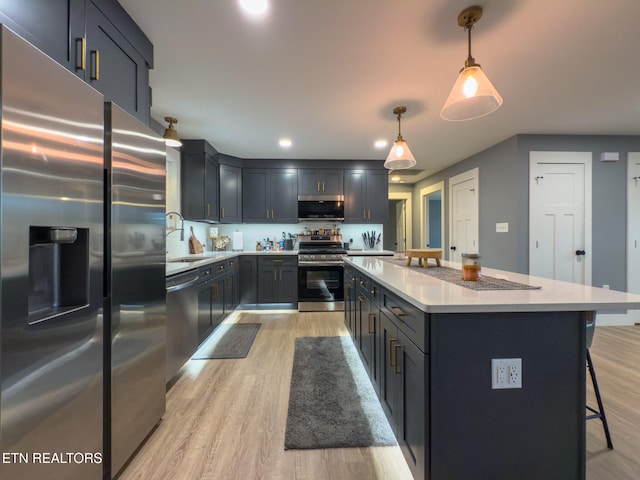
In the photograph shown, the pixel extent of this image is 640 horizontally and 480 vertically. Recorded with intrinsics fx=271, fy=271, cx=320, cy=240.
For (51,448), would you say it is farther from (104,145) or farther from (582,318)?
(582,318)

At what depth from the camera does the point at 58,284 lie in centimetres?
106

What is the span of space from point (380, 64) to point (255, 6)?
3.14 ft

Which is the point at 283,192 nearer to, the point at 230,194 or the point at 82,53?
the point at 230,194

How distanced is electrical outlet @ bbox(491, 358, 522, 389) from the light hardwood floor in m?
0.72

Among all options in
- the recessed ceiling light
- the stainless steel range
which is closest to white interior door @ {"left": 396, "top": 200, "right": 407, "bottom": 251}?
the stainless steel range

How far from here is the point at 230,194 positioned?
4418 millimetres

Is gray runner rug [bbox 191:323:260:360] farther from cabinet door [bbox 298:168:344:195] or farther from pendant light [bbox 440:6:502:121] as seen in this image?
pendant light [bbox 440:6:502:121]

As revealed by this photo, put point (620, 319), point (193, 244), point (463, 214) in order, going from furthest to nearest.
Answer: point (463, 214)
point (193, 244)
point (620, 319)

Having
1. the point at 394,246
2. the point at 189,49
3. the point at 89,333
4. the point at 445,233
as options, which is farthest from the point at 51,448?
the point at 394,246

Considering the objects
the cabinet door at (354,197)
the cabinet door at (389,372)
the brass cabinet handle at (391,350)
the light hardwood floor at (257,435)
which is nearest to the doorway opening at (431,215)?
the cabinet door at (354,197)

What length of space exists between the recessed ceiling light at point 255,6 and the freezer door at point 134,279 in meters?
0.88

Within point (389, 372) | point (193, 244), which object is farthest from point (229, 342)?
point (389, 372)

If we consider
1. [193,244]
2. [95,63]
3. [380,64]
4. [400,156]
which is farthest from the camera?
[193,244]

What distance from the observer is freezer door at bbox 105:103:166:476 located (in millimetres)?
1255
